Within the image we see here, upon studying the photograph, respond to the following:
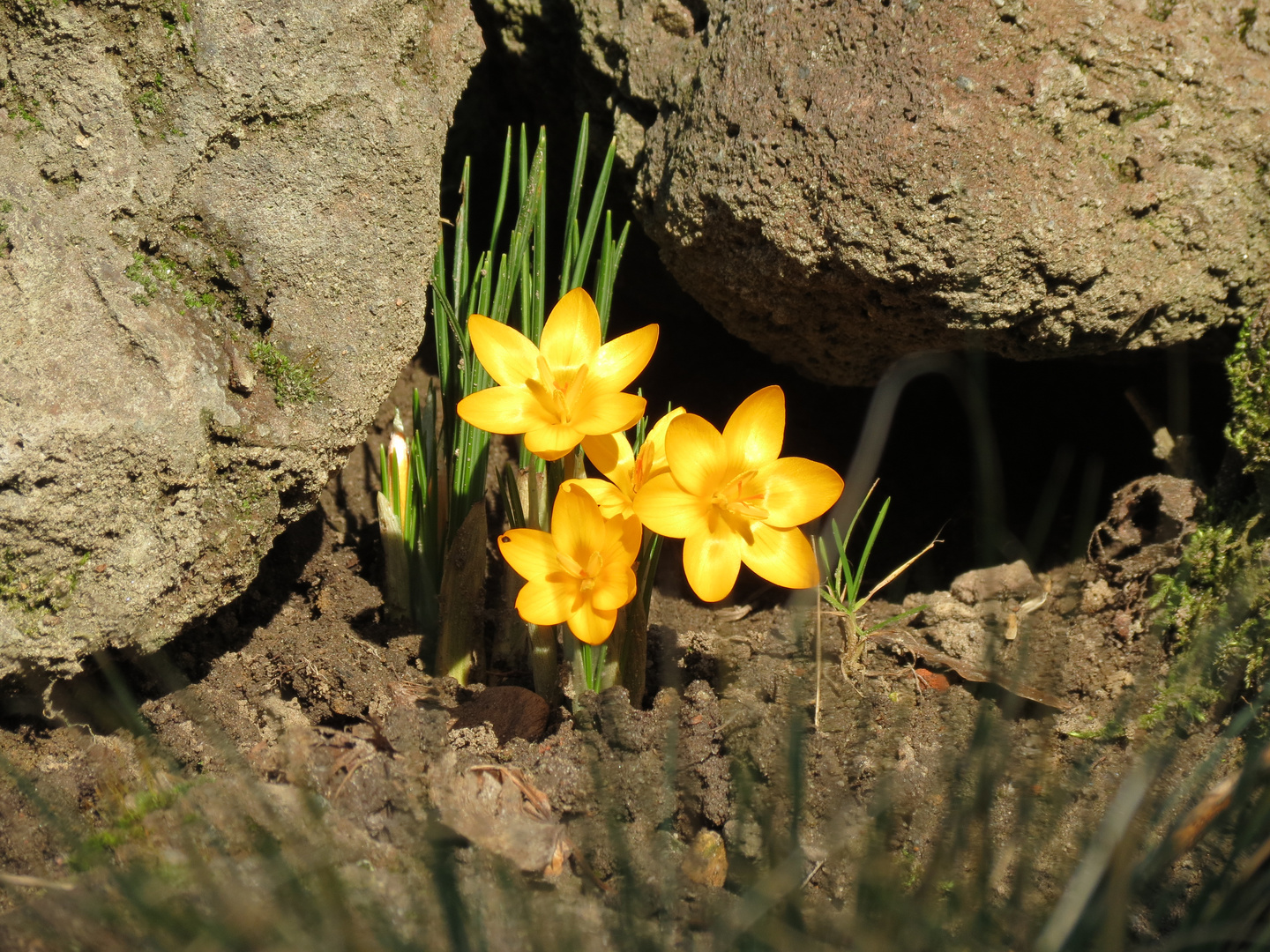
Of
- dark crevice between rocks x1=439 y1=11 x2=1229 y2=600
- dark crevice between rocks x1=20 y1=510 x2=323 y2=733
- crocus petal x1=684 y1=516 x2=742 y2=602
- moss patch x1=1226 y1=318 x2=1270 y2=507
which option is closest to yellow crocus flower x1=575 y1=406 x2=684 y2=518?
crocus petal x1=684 y1=516 x2=742 y2=602

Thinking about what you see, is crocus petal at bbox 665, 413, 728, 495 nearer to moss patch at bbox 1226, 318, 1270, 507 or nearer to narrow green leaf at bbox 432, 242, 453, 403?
narrow green leaf at bbox 432, 242, 453, 403

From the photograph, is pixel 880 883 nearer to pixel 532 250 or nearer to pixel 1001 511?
pixel 532 250

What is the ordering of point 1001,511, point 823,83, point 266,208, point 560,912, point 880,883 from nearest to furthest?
point 880,883
point 560,912
point 266,208
point 823,83
point 1001,511

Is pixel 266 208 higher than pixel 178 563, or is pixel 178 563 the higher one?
pixel 266 208

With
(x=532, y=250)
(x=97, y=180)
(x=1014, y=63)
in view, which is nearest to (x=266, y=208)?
(x=97, y=180)

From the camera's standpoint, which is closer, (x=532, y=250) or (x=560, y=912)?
(x=560, y=912)

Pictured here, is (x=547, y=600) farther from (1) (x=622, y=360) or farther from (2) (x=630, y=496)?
(1) (x=622, y=360)
